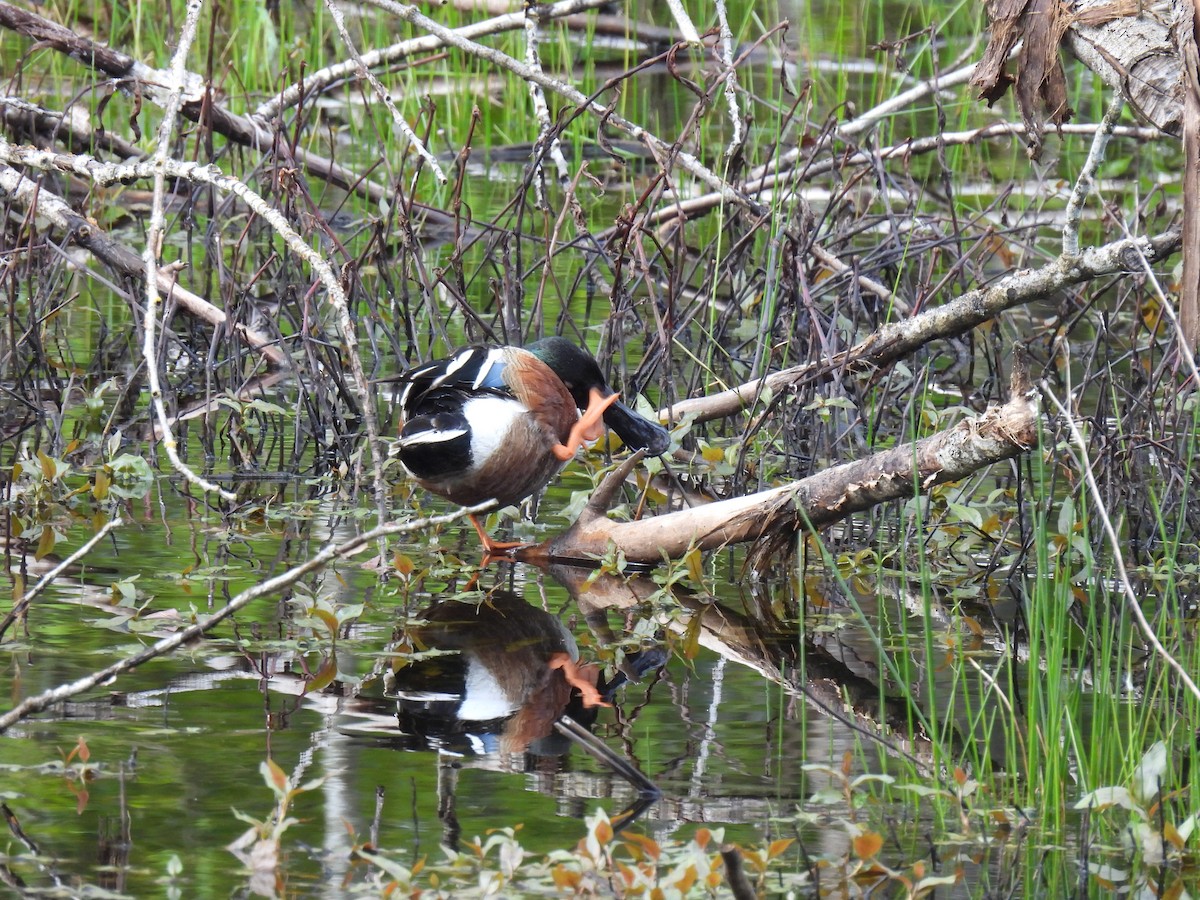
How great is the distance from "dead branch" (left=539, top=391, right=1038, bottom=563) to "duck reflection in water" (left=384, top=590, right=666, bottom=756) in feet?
1.49

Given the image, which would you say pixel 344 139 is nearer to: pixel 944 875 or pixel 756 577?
pixel 756 577

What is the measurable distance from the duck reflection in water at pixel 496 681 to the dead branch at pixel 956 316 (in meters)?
1.09

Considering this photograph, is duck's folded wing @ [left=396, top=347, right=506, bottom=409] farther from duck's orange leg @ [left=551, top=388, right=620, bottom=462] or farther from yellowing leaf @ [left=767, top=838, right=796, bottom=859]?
yellowing leaf @ [left=767, top=838, right=796, bottom=859]

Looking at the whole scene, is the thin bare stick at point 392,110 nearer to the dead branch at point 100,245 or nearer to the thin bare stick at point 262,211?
the thin bare stick at point 262,211

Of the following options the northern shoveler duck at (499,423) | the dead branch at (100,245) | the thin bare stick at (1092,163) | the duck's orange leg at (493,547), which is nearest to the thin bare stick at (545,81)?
the northern shoveler duck at (499,423)

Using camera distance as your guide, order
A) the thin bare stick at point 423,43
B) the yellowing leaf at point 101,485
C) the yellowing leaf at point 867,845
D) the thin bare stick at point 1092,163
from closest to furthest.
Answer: the yellowing leaf at point 867,845 → the thin bare stick at point 1092,163 → the yellowing leaf at point 101,485 → the thin bare stick at point 423,43

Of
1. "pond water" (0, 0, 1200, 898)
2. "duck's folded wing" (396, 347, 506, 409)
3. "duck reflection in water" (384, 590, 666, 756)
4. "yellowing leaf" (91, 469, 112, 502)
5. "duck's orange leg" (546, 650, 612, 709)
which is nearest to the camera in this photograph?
"pond water" (0, 0, 1200, 898)

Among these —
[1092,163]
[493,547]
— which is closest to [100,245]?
[493,547]


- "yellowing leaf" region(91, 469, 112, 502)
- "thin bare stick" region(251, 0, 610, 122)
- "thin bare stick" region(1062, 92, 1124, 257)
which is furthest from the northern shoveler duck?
"thin bare stick" region(251, 0, 610, 122)

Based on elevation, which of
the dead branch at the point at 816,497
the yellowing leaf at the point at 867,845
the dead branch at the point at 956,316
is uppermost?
the dead branch at the point at 956,316

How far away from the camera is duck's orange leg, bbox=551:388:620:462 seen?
4.89 metres

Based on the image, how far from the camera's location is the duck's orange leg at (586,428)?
193 inches

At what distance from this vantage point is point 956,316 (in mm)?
4797

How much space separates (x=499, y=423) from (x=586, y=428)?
0.37 metres
